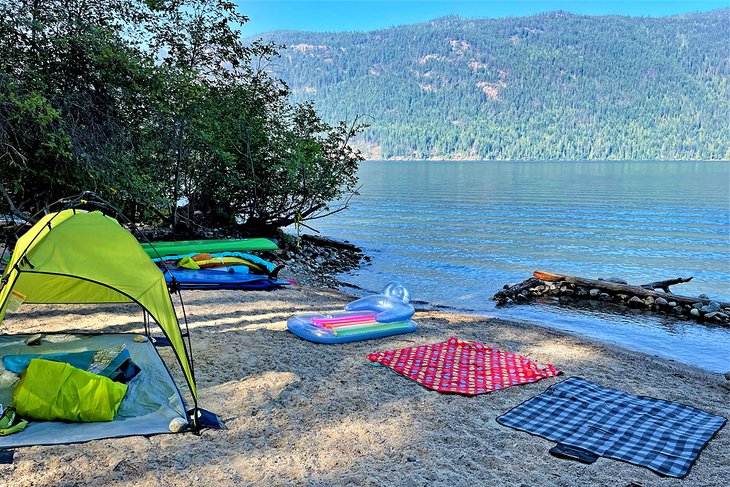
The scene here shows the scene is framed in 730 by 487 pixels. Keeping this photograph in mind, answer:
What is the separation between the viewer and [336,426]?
5.09m

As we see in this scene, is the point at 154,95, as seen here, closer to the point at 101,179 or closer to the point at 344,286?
the point at 101,179

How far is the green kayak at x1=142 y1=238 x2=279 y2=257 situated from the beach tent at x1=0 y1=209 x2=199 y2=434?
681 cm

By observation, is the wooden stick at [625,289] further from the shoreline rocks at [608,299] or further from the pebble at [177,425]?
the pebble at [177,425]

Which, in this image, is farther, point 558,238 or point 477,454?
point 558,238

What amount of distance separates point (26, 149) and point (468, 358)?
8.26 m

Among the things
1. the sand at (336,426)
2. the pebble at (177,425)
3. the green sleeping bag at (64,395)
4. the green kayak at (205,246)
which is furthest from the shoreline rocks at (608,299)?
the green sleeping bag at (64,395)

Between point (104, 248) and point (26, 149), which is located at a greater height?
point (26, 149)

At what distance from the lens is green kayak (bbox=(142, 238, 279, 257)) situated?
1277 centimetres

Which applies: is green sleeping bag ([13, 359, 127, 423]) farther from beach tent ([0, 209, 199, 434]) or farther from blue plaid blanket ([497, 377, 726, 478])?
blue plaid blanket ([497, 377, 726, 478])

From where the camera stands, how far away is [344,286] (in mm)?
14375

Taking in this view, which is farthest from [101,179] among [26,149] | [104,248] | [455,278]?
[455,278]

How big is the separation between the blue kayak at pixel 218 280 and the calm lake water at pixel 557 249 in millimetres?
3874

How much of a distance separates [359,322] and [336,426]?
3137 millimetres

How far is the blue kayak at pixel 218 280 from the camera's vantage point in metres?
10.7
